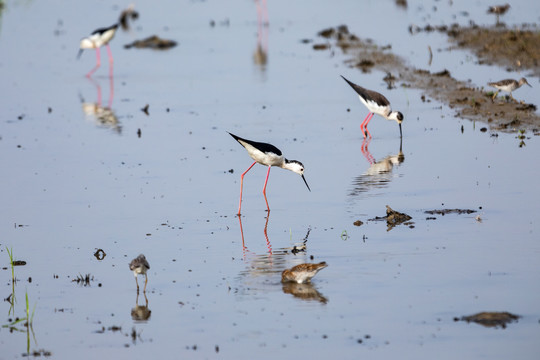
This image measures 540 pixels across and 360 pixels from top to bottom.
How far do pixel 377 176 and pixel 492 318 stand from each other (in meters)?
6.34

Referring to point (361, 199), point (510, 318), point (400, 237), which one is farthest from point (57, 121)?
point (510, 318)

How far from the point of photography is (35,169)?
16.5 meters

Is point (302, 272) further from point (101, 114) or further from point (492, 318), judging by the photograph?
point (101, 114)

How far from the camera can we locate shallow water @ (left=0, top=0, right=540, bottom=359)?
29.6ft

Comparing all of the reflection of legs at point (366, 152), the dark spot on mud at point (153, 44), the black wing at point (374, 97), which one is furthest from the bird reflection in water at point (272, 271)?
the dark spot on mud at point (153, 44)

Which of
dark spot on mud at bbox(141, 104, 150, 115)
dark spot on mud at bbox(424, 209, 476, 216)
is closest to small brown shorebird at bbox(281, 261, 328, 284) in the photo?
dark spot on mud at bbox(424, 209, 476, 216)

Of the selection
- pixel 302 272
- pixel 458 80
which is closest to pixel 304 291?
pixel 302 272

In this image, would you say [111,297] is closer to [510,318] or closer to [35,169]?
[510,318]

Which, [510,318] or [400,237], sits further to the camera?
[400,237]

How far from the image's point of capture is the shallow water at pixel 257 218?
9.03 m

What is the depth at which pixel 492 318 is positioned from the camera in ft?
29.0

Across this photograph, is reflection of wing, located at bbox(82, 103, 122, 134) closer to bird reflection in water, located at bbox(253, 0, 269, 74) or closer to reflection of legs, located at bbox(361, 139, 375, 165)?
reflection of legs, located at bbox(361, 139, 375, 165)

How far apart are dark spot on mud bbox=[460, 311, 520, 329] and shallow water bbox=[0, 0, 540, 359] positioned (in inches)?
4.7

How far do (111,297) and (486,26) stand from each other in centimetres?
2139
